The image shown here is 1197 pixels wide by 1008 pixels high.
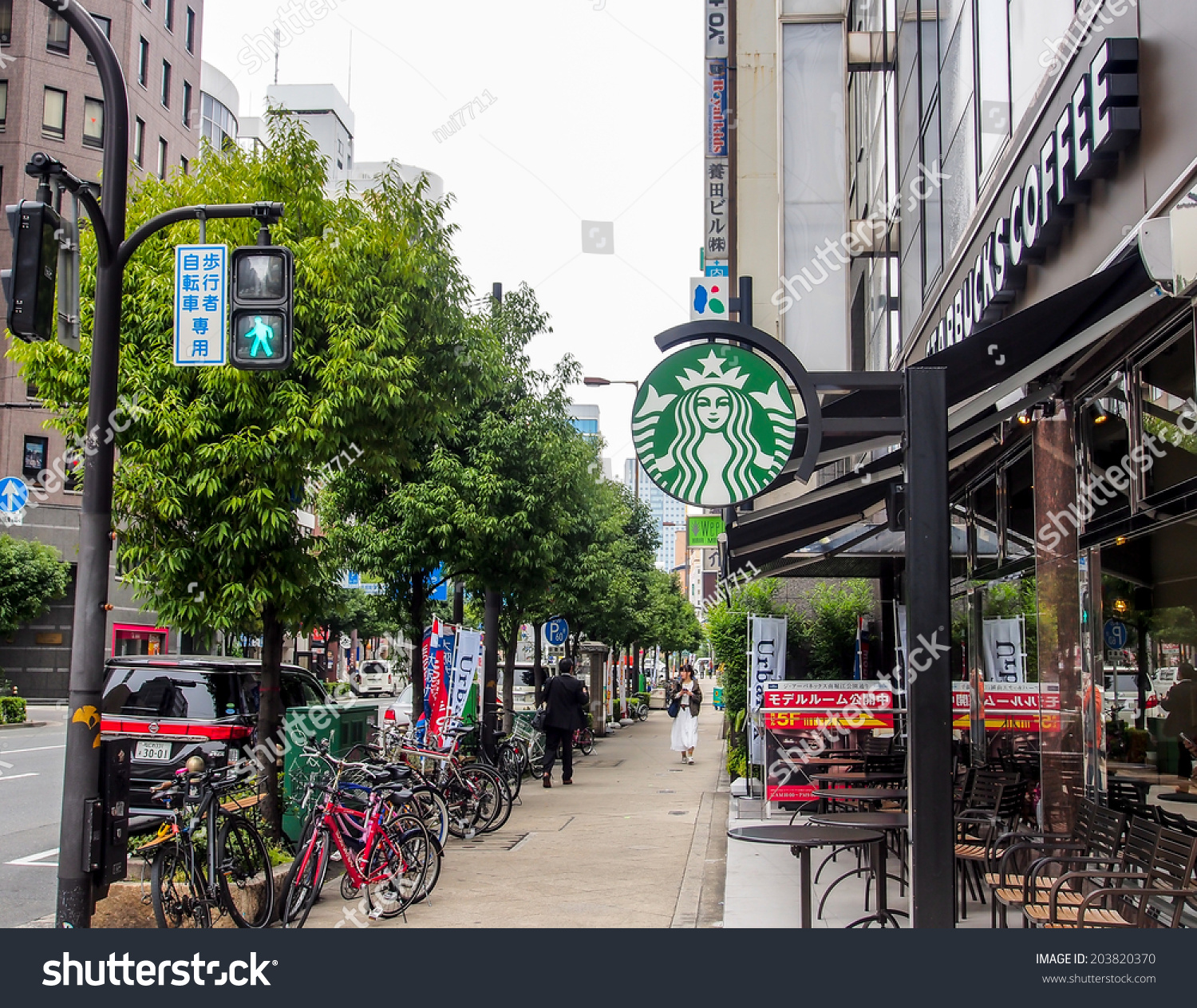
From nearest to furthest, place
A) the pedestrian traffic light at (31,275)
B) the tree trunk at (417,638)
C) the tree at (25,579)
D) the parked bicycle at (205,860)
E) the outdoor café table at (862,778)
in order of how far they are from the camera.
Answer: the pedestrian traffic light at (31,275), the parked bicycle at (205,860), the outdoor café table at (862,778), the tree trunk at (417,638), the tree at (25,579)

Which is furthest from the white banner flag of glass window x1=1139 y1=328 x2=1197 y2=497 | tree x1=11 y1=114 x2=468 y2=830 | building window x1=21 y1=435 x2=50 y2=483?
Answer: building window x1=21 y1=435 x2=50 y2=483

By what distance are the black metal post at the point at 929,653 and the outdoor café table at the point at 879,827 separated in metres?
2.46

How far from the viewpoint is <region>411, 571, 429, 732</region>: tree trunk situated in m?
16.0

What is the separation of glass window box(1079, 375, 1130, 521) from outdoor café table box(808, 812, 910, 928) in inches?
94.3

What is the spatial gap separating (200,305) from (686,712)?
15728 millimetres

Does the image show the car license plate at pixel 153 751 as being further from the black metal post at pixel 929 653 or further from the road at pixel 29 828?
the black metal post at pixel 929 653

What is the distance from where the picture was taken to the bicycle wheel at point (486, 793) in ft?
41.1

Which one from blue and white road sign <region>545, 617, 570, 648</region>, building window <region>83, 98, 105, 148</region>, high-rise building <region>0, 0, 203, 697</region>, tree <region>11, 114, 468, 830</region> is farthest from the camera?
building window <region>83, 98, 105, 148</region>

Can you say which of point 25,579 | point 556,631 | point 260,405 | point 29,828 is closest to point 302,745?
point 260,405

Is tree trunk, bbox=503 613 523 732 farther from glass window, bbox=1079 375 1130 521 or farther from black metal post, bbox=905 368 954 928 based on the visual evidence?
black metal post, bbox=905 368 954 928

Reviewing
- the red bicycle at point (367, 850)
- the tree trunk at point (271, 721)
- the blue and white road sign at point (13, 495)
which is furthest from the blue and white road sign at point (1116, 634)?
the blue and white road sign at point (13, 495)

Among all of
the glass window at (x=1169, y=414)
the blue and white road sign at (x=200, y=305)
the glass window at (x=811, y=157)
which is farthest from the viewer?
the glass window at (x=811, y=157)

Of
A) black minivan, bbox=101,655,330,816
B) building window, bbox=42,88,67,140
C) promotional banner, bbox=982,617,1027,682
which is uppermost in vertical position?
building window, bbox=42,88,67,140
